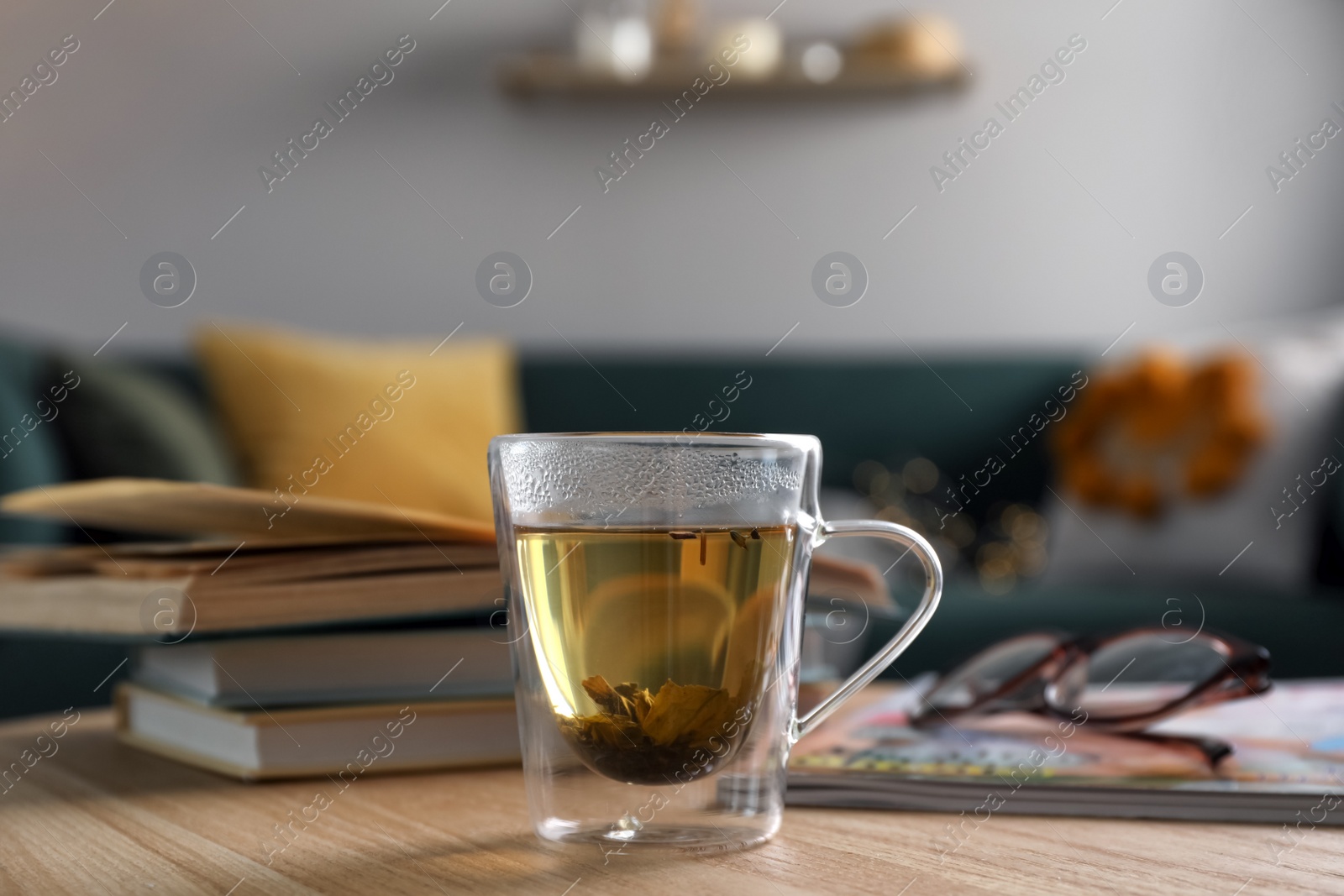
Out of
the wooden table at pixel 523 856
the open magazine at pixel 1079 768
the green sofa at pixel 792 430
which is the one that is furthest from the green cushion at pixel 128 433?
the open magazine at pixel 1079 768

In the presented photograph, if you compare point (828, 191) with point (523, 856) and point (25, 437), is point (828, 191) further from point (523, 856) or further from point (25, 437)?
point (523, 856)

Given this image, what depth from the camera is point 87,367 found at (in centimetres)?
197

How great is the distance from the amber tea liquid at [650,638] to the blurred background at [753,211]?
6.27 feet

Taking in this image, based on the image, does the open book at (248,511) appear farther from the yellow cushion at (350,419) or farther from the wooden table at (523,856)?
the yellow cushion at (350,419)

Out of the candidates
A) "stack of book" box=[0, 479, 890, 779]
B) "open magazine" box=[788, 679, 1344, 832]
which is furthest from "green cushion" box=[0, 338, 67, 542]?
"open magazine" box=[788, 679, 1344, 832]

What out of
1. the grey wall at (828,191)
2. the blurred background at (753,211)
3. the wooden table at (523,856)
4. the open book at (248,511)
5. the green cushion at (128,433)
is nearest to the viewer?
the wooden table at (523,856)

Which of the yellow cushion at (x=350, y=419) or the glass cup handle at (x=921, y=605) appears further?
the yellow cushion at (x=350, y=419)

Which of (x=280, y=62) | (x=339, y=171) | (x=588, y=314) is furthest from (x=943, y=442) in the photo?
(x=280, y=62)

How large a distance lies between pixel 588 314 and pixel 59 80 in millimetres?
1273

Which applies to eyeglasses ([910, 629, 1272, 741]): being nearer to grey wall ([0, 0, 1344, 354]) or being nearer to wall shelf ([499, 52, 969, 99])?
grey wall ([0, 0, 1344, 354])

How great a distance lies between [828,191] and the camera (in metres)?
2.95

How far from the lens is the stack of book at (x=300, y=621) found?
22.1 inches

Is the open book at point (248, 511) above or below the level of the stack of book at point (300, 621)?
above

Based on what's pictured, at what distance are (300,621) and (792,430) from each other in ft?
6.56
